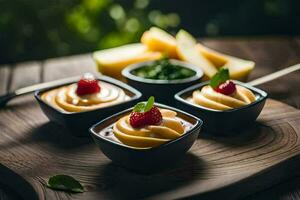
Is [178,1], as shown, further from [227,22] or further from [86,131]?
[86,131]

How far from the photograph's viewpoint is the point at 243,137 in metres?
1.97

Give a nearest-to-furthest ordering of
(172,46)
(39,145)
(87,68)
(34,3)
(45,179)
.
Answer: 1. (45,179)
2. (39,145)
3. (172,46)
4. (87,68)
5. (34,3)

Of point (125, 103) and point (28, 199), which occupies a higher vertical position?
point (125, 103)

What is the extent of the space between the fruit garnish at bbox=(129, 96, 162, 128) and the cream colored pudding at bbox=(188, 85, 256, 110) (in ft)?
0.89

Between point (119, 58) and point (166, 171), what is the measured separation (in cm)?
88

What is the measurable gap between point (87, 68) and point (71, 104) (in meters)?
0.76

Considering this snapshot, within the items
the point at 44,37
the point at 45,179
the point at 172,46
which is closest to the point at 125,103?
the point at 45,179

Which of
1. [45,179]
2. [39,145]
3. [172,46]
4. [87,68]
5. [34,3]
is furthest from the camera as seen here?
[34,3]

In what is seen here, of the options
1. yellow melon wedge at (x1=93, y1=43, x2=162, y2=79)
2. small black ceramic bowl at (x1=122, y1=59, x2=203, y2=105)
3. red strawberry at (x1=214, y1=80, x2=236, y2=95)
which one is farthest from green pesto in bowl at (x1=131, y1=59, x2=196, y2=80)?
red strawberry at (x1=214, y1=80, x2=236, y2=95)

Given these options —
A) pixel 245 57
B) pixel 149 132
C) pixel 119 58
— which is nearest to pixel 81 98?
pixel 149 132

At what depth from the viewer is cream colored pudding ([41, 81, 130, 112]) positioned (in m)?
2.02

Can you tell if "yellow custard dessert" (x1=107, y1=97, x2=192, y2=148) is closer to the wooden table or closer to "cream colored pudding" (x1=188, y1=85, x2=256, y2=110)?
"cream colored pudding" (x1=188, y1=85, x2=256, y2=110)

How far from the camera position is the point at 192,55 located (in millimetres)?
2480

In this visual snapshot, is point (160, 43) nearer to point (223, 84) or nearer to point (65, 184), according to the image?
point (223, 84)
